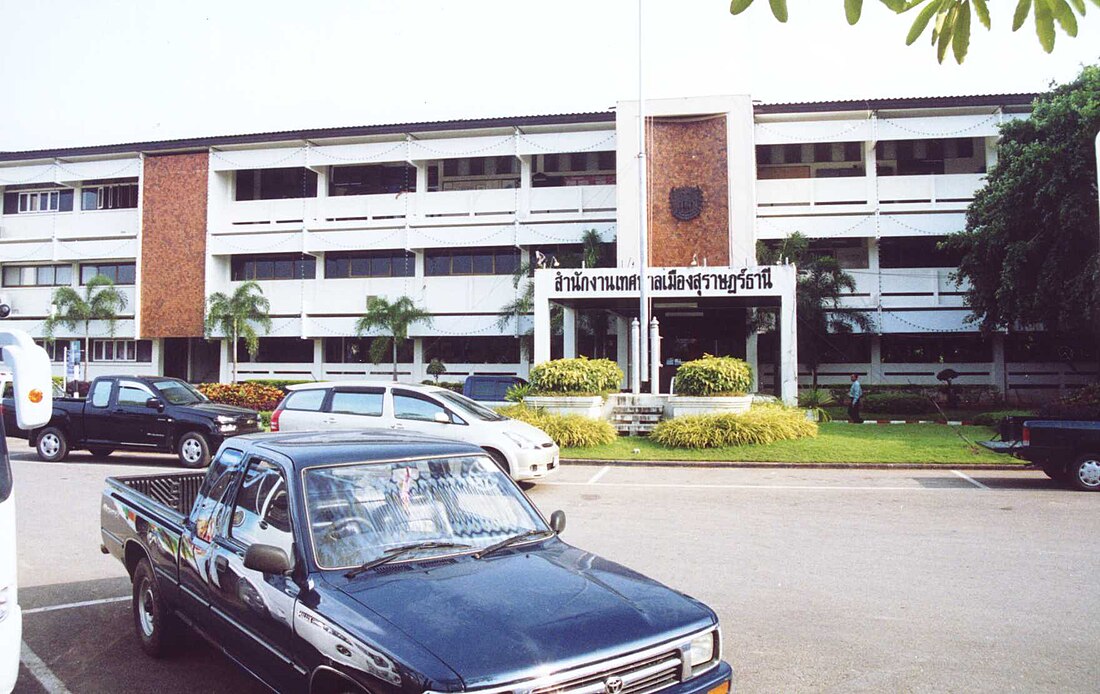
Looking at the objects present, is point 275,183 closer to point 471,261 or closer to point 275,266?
point 275,266

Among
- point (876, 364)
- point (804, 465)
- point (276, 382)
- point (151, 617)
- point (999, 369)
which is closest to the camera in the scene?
point (151, 617)

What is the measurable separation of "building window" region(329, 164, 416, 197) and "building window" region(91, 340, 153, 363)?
1201cm

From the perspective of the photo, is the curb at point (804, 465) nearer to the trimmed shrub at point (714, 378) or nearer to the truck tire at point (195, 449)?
the trimmed shrub at point (714, 378)

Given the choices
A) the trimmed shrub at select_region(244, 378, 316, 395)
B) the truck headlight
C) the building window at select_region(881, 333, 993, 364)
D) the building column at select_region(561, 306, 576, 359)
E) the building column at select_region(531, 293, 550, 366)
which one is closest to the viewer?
the truck headlight

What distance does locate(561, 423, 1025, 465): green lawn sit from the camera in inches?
591

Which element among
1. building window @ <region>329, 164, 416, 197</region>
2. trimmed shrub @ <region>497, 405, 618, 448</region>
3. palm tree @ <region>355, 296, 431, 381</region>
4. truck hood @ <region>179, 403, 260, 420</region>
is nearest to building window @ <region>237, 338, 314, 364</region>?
palm tree @ <region>355, 296, 431, 381</region>

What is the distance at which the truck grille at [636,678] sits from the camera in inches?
110

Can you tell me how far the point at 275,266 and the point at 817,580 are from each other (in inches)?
1337

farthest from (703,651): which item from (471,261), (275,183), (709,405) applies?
(275,183)

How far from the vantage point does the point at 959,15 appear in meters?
3.05

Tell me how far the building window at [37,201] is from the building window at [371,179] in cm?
1391

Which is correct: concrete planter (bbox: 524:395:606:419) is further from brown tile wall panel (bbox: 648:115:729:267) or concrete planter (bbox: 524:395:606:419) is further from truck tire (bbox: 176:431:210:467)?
brown tile wall panel (bbox: 648:115:729:267)

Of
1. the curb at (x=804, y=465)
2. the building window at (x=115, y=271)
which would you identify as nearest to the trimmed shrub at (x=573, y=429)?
the curb at (x=804, y=465)

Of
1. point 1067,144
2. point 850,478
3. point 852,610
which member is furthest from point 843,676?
point 1067,144
